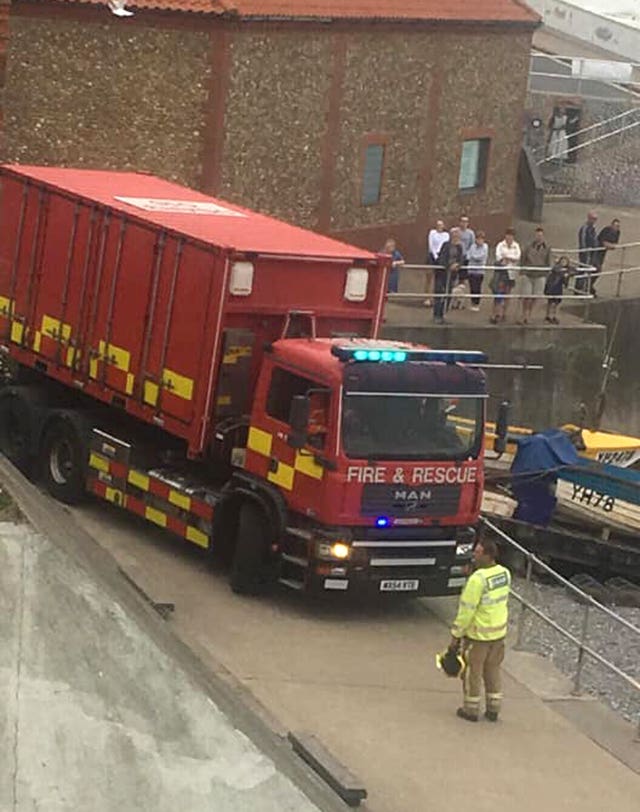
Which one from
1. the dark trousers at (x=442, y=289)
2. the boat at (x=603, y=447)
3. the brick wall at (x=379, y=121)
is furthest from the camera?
the brick wall at (x=379, y=121)

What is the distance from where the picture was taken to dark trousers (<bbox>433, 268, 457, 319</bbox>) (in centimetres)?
3116

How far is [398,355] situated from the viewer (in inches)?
701

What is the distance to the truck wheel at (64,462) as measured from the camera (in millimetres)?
20547

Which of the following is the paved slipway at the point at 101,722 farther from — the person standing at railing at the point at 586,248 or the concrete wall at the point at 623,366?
the person standing at railing at the point at 586,248

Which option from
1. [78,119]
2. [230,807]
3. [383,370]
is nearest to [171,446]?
[383,370]

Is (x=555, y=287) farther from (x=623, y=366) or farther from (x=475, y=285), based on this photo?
(x=623, y=366)

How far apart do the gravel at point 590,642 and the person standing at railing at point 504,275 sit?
1059cm

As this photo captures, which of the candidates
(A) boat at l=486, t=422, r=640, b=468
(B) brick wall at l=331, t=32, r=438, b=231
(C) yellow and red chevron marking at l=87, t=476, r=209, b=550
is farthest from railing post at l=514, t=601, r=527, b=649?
(B) brick wall at l=331, t=32, r=438, b=231

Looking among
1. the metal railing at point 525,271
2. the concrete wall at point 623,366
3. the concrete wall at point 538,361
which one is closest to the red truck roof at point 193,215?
the metal railing at point 525,271

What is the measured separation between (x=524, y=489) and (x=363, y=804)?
430 inches

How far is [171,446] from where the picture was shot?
2011 cm

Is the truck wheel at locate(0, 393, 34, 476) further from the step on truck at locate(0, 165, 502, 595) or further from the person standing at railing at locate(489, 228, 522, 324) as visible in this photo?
Result: the person standing at railing at locate(489, 228, 522, 324)

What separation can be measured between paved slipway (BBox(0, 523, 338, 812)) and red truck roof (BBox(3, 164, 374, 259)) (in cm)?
569

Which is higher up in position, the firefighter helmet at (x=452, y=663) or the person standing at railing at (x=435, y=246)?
the person standing at railing at (x=435, y=246)
